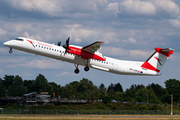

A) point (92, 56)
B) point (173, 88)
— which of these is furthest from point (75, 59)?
point (173, 88)

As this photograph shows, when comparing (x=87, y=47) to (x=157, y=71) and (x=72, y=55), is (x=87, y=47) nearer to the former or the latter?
(x=72, y=55)

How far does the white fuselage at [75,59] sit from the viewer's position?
35.2 m

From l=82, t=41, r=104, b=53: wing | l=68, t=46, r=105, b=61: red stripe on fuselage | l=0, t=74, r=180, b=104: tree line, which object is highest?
l=82, t=41, r=104, b=53: wing

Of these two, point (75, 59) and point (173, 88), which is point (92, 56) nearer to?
point (75, 59)

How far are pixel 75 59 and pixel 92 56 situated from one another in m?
2.55

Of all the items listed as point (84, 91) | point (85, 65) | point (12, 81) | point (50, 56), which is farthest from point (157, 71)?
point (12, 81)

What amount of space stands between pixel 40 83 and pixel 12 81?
55.4 ft

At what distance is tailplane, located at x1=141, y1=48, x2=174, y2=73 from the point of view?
41.6m

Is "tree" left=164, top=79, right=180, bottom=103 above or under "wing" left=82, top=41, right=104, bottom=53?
under

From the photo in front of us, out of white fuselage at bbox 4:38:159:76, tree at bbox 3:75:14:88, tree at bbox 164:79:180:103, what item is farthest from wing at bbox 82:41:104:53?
tree at bbox 3:75:14:88

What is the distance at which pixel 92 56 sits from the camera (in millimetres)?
37375

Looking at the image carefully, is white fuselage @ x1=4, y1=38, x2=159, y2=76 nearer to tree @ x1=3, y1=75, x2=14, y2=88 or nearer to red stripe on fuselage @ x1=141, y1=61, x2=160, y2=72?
red stripe on fuselage @ x1=141, y1=61, x2=160, y2=72

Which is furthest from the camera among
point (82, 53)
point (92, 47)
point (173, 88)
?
point (173, 88)

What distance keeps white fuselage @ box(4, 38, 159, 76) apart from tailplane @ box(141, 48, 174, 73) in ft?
2.56
